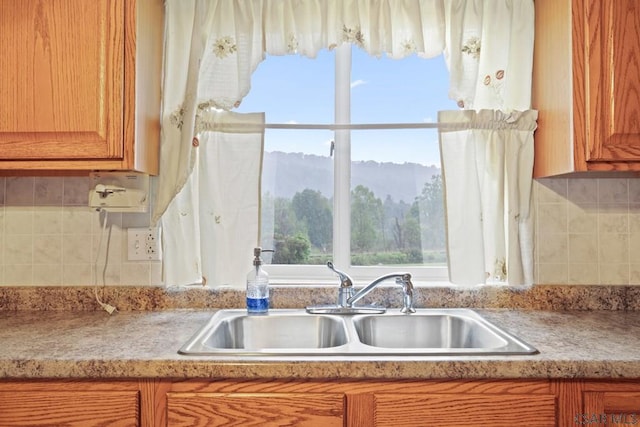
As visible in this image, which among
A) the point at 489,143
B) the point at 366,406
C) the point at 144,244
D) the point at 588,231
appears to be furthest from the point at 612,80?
the point at 144,244

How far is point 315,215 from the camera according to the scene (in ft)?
6.06

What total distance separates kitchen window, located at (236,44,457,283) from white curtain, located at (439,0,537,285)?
15 centimetres

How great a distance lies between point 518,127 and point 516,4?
0.45m

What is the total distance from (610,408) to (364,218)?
1.01 m

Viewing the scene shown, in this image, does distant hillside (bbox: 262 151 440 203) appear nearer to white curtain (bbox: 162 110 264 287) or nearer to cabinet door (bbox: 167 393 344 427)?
white curtain (bbox: 162 110 264 287)

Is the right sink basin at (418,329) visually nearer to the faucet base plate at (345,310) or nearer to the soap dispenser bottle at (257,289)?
the faucet base plate at (345,310)

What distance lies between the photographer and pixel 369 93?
1863 millimetres

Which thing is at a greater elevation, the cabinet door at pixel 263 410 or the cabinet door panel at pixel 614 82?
the cabinet door panel at pixel 614 82

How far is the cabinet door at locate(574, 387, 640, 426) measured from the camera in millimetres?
1080

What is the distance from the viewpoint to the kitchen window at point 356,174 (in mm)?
1828

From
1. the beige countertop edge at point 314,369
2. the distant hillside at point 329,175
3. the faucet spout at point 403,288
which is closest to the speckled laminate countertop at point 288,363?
the beige countertop edge at point 314,369

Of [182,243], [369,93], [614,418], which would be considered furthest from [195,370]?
[369,93]

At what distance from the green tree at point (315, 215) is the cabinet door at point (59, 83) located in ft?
2.35

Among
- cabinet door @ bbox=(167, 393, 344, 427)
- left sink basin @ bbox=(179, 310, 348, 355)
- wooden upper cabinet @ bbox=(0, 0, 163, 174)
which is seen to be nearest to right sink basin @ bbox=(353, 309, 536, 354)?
left sink basin @ bbox=(179, 310, 348, 355)
